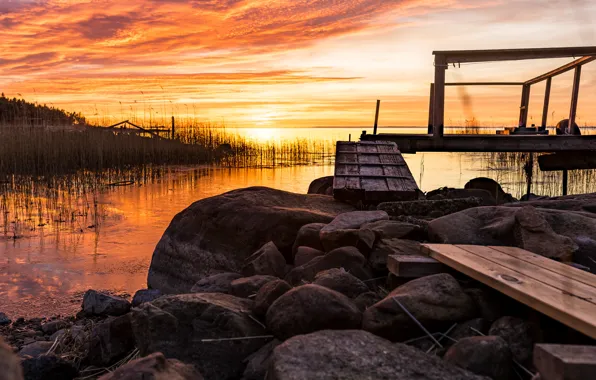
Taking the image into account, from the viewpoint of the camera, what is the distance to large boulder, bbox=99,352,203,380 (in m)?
2.35

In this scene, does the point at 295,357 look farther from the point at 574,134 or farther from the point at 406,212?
the point at 574,134

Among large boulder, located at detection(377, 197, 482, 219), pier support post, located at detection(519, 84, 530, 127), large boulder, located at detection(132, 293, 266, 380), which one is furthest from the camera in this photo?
pier support post, located at detection(519, 84, 530, 127)

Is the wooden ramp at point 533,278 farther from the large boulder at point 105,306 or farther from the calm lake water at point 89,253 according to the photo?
the calm lake water at point 89,253

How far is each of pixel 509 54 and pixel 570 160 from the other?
2.77 meters

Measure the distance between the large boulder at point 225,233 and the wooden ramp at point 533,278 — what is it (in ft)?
6.22

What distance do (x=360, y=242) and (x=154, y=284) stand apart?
8.64 ft

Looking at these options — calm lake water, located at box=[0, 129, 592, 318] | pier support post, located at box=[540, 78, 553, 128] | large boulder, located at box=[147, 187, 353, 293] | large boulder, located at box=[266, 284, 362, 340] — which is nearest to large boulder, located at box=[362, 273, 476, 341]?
large boulder, located at box=[266, 284, 362, 340]

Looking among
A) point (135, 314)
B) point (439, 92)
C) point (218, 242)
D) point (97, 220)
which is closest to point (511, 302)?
point (135, 314)

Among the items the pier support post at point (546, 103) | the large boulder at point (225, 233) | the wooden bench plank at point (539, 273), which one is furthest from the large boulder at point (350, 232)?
the pier support post at point (546, 103)

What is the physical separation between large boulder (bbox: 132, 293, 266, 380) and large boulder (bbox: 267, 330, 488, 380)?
26.8 inches

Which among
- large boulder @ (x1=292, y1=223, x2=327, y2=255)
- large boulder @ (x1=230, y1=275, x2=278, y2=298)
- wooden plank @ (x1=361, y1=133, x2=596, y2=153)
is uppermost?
wooden plank @ (x1=361, y1=133, x2=596, y2=153)

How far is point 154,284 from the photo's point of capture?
19.7 ft

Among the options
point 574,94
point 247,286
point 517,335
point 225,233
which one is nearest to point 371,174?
point 225,233

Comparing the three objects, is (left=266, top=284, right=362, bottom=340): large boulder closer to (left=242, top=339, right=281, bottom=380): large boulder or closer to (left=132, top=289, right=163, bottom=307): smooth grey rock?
(left=242, top=339, right=281, bottom=380): large boulder
